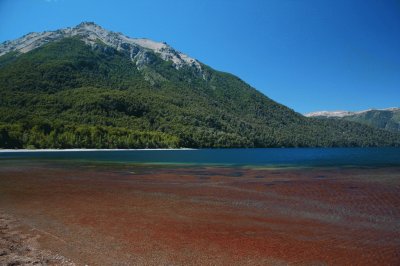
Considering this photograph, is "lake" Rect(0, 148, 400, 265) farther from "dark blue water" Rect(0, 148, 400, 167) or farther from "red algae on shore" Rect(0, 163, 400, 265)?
"dark blue water" Rect(0, 148, 400, 167)

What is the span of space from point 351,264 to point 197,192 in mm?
20131

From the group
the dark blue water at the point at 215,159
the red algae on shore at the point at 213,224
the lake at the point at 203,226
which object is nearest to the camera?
the lake at the point at 203,226

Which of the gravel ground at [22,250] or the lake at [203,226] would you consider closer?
the gravel ground at [22,250]

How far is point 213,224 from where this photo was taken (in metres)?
19.5

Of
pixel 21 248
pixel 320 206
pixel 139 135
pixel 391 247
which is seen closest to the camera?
pixel 21 248

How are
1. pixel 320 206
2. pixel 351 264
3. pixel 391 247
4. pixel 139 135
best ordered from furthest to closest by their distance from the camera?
pixel 139 135
pixel 320 206
pixel 391 247
pixel 351 264

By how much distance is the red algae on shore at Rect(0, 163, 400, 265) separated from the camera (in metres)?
14.1

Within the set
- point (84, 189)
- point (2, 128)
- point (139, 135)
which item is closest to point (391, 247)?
point (84, 189)

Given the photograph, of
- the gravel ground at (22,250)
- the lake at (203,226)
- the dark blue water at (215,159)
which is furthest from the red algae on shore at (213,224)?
the dark blue water at (215,159)

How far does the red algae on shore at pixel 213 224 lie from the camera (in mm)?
14078

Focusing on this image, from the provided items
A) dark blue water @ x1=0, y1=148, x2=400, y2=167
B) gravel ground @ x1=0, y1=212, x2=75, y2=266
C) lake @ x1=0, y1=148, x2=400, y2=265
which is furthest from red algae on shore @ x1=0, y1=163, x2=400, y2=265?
dark blue water @ x1=0, y1=148, x2=400, y2=167

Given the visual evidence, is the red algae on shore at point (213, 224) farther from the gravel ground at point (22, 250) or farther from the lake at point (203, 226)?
the gravel ground at point (22, 250)

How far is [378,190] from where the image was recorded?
1312 inches

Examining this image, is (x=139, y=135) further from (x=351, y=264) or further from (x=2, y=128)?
(x=351, y=264)
